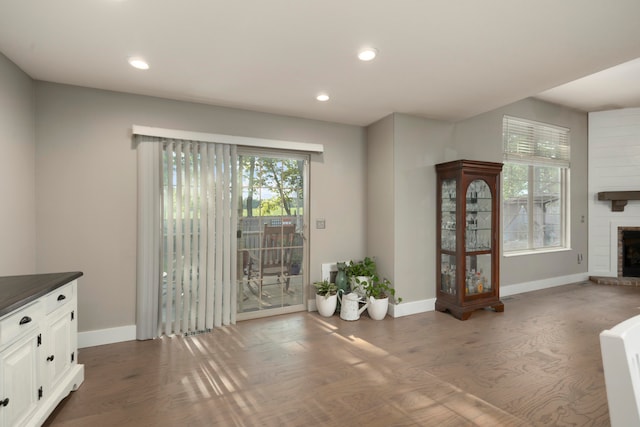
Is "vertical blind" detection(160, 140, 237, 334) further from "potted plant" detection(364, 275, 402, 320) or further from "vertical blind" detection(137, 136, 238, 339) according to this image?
"potted plant" detection(364, 275, 402, 320)

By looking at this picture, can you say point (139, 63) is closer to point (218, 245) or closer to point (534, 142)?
point (218, 245)

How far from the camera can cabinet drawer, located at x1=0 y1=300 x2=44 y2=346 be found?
4.98 feet

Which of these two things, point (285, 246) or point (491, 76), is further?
point (285, 246)

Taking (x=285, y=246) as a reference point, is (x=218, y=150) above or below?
above

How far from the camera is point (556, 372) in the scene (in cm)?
248

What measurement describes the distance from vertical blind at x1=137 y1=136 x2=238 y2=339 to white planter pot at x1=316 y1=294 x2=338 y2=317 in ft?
3.40

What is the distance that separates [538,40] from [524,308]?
337cm

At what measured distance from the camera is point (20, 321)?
1.64 m

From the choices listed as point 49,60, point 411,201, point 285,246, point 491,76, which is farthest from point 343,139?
point 49,60

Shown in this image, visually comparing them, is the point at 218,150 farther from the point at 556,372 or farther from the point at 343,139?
the point at 556,372

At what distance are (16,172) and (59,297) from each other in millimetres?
1243

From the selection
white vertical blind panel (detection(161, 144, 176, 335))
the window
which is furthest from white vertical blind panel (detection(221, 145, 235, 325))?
the window

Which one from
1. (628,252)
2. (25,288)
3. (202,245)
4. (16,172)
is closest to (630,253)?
(628,252)

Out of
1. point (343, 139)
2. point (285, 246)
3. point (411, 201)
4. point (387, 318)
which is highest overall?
point (343, 139)
